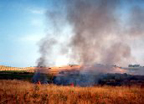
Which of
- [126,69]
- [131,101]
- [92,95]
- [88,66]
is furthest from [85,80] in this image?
[126,69]

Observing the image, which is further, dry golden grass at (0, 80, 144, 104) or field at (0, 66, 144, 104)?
field at (0, 66, 144, 104)

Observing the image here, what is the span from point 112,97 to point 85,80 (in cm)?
1871

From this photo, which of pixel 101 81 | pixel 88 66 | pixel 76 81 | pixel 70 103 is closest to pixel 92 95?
pixel 70 103

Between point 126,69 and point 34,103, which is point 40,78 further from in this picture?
point 126,69

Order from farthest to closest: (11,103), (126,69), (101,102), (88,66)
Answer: (126,69)
(88,66)
(101,102)
(11,103)

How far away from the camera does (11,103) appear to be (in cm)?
1262

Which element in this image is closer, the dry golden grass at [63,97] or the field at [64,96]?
the dry golden grass at [63,97]

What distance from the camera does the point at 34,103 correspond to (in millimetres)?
12898

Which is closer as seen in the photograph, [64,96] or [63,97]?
[63,97]

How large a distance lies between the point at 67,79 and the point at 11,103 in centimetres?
2323

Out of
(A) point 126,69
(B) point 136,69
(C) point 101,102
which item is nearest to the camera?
(C) point 101,102

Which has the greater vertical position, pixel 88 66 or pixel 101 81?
pixel 88 66

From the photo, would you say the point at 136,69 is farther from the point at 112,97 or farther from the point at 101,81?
the point at 112,97

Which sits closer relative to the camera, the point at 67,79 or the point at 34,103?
the point at 34,103
